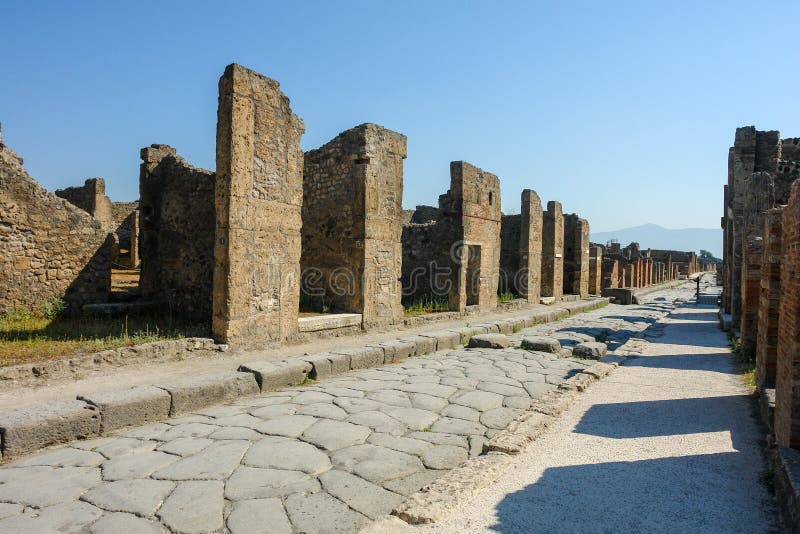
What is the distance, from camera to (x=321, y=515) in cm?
266

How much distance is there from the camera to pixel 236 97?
276 inches

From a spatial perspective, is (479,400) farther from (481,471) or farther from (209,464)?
(209,464)

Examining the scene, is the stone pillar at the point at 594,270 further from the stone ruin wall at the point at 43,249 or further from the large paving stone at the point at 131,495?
the large paving stone at the point at 131,495

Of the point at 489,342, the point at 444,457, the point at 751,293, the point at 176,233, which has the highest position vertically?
the point at 176,233

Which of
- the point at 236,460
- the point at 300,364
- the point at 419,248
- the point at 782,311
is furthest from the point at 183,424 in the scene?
the point at 419,248

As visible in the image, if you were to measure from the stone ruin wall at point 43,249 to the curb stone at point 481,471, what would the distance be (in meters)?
8.62

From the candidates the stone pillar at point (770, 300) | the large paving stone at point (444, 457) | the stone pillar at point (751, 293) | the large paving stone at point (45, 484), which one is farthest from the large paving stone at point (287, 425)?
the stone pillar at point (751, 293)

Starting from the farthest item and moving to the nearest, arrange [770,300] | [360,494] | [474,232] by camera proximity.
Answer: [474,232], [770,300], [360,494]

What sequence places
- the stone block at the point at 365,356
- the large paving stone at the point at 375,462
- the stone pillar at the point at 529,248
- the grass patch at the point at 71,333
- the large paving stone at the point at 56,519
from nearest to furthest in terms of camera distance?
the large paving stone at the point at 56,519 < the large paving stone at the point at 375,462 < the grass patch at the point at 71,333 < the stone block at the point at 365,356 < the stone pillar at the point at 529,248

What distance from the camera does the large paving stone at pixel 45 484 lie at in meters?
2.76

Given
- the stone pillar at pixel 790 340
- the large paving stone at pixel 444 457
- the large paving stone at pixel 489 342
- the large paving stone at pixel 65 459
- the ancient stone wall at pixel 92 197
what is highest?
the ancient stone wall at pixel 92 197

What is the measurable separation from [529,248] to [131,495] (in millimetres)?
14656

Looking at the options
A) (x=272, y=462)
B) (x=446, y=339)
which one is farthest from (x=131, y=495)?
(x=446, y=339)

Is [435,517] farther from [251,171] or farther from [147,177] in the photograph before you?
[147,177]
